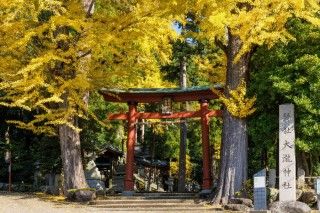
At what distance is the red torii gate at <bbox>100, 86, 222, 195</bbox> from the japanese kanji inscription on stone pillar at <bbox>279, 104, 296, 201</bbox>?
4.50 m

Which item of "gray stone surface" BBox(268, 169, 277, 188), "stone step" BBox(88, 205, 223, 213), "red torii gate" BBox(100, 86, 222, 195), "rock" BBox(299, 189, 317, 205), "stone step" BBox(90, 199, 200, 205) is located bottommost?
"stone step" BBox(88, 205, 223, 213)

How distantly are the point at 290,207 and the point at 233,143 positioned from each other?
9.40 ft

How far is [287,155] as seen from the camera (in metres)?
13.3

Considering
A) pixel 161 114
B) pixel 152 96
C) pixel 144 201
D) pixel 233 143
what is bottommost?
pixel 144 201

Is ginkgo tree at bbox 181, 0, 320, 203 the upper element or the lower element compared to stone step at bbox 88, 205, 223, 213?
upper

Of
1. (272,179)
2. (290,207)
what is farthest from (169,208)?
(290,207)

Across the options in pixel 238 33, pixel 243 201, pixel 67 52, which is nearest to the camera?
pixel 238 33

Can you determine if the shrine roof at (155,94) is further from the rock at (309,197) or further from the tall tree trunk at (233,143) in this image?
the rock at (309,197)

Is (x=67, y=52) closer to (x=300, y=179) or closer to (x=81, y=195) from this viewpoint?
(x=81, y=195)

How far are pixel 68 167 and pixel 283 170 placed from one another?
7163 millimetres

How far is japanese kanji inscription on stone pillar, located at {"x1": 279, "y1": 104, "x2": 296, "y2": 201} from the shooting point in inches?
517

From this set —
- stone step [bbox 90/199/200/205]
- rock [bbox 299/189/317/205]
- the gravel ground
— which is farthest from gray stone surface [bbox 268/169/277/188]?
the gravel ground

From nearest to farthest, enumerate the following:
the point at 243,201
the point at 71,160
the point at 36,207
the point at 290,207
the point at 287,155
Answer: the point at 290,207, the point at 287,155, the point at 243,201, the point at 36,207, the point at 71,160

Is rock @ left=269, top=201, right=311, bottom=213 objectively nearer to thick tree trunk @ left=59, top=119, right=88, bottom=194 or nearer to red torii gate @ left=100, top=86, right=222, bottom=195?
red torii gate @ left=100, top=86, right=222, bottom=195
